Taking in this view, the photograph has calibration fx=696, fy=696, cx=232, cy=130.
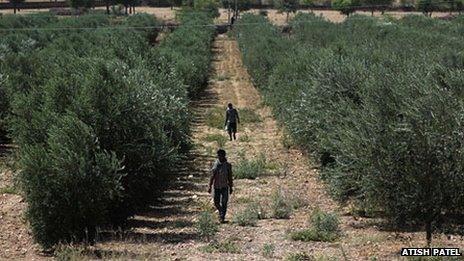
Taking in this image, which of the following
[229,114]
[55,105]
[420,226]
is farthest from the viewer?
[229,114]

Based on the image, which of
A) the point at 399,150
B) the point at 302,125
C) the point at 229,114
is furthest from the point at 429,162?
the point at 229,114

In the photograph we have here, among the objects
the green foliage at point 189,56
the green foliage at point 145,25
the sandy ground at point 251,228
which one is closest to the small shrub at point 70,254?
the sandy ground at point 251,228

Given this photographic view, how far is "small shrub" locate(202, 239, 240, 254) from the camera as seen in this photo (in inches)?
575

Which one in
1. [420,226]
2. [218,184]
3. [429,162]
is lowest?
[420,226]

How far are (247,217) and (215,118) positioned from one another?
24.9 meters

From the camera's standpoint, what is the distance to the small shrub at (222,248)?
14.6 m

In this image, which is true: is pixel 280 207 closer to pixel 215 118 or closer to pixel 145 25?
pixel 215 118

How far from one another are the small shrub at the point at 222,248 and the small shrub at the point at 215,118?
24476 mm

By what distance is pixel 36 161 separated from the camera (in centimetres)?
1591

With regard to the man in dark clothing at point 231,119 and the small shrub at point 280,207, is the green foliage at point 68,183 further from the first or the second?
the man in dark clothing at point 231,119

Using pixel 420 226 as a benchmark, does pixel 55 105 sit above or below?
above

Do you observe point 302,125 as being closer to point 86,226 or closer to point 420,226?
point 420,226

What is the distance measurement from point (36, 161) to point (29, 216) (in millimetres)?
1409

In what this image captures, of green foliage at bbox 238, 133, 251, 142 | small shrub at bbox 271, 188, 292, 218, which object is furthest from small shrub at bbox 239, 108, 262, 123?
small shrub at bbox 271, 188, 292, 218
